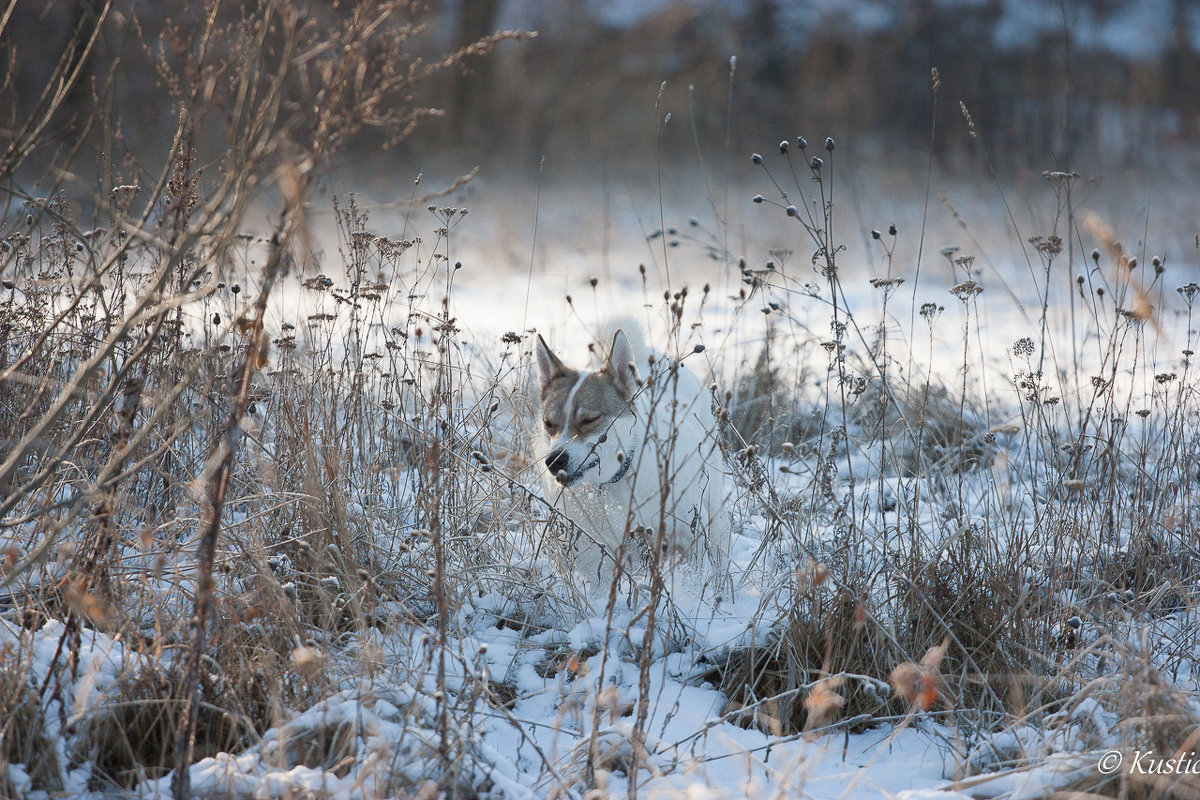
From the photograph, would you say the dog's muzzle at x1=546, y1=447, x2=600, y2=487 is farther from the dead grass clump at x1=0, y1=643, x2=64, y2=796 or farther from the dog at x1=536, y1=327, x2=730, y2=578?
the dead grass clump at x1=0, y1=643, x2=64, y2=796

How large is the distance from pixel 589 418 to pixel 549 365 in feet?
1.31

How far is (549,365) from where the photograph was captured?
3871 millimetres

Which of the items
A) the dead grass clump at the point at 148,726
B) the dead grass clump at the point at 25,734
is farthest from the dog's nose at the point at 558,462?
the dead grass clump at the point at 25,734

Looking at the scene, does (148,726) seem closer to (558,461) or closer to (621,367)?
(558,461)

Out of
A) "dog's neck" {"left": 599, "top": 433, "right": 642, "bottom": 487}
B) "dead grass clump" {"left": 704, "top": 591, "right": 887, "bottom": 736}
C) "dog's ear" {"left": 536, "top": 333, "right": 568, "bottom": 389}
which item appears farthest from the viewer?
"dog's ear" {"left": 536, "top": 333, "right": 568, "bottom": 389}

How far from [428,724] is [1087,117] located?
48.5ft

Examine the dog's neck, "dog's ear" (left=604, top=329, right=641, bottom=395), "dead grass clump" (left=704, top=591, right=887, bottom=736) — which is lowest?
"dead grass clump" (left=704, top=591, right=887, bottom=736)

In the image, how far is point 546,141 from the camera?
51.3ft

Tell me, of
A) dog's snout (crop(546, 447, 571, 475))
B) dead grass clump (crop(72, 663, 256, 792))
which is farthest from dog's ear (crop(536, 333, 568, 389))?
dead grass clump (crop(72, 663, 256, 792))

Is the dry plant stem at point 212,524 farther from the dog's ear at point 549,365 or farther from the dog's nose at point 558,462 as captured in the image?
the dog's ear at point 549,365

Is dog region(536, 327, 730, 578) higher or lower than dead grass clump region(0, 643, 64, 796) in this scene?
higher

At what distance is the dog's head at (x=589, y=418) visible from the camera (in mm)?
3381

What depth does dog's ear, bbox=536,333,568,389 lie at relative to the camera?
12.5 ft

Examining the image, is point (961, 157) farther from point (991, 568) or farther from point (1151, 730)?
point (1151, 730)
